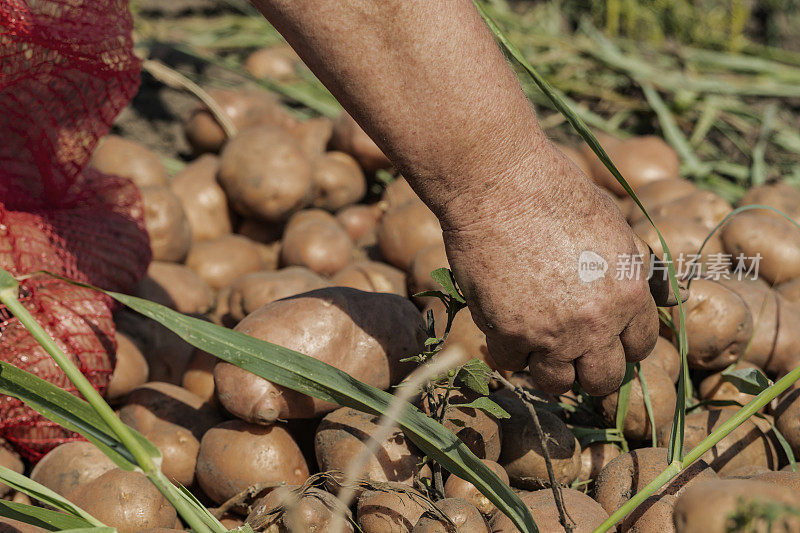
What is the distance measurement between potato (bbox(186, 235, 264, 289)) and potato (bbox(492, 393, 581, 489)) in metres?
1.46

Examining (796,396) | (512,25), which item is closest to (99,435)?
(796,396)

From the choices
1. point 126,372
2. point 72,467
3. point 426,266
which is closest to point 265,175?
point 426,266

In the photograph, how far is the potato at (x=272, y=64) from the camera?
160 inches

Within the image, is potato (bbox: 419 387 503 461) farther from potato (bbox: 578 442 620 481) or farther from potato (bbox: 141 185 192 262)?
potato (bbox: 141 185 192 262)

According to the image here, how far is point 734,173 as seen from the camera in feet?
11.2

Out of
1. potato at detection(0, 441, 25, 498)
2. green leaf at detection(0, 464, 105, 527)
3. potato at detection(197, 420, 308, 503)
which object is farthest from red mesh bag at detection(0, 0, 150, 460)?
green leaf at detection(0, 464, 105, 527)

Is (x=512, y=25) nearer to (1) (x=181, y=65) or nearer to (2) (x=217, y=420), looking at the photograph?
(1) (x=181, y=65)

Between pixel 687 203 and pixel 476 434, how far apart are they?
Answer: 5.03 ft

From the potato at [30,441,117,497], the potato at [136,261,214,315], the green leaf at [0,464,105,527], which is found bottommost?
the potato at [136,261,214,315]

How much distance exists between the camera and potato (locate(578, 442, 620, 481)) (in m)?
1.80

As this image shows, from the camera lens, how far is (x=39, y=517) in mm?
1274

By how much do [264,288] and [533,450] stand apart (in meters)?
1.00

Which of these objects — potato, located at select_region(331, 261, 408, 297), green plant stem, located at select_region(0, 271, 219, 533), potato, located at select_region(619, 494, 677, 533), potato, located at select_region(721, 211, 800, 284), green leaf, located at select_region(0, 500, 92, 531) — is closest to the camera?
green plant stem, located at select_region(0, 271, 219, 533)

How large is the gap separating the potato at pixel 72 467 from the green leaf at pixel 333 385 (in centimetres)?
53
